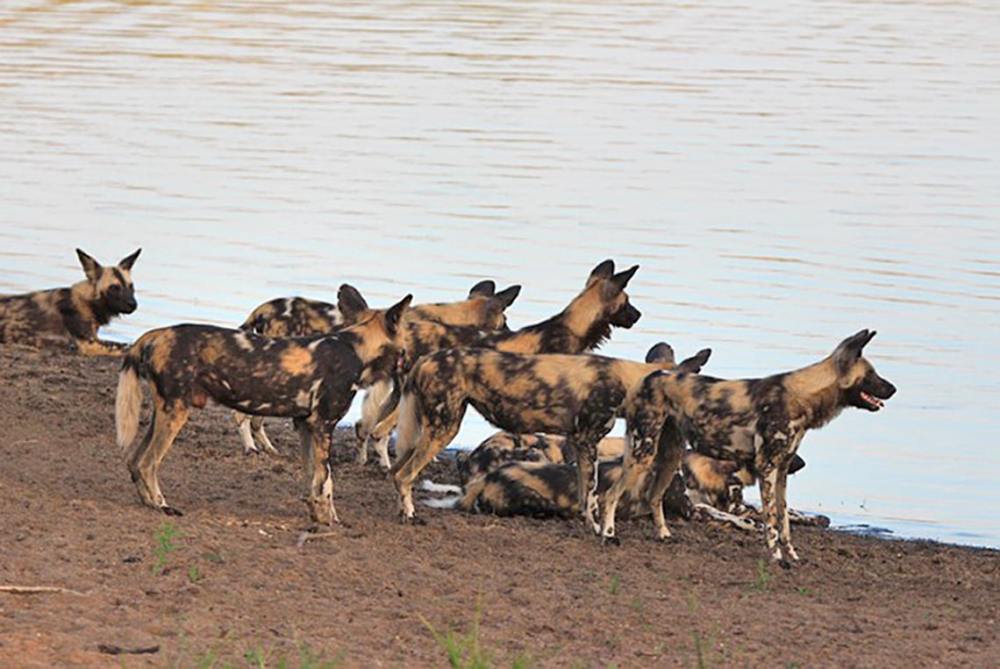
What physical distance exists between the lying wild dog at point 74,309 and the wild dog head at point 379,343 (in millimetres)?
4210

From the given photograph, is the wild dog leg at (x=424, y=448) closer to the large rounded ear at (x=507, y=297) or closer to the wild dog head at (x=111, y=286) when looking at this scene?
the large rounded ear at (x=507, y=297)

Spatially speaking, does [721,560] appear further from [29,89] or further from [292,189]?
[29,89]

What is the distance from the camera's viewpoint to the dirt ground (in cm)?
561

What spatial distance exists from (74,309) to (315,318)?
117 inches

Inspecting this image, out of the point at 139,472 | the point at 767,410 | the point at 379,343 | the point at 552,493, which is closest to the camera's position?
the point at 139,472

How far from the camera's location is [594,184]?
57.3 ft

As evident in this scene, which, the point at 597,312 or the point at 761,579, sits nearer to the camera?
the point at 761,579

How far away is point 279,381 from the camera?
24.9 feet

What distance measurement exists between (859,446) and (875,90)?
13.1 m

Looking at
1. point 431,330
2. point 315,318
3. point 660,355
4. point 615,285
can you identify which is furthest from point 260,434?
point 660,355

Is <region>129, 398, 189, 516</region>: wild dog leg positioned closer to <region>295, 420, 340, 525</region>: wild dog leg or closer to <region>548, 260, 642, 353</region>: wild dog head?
<region>295, 420, 340, 525</region>: wild dog leg

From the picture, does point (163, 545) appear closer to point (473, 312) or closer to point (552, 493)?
point (552, 493)

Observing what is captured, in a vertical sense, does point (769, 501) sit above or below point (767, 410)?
below

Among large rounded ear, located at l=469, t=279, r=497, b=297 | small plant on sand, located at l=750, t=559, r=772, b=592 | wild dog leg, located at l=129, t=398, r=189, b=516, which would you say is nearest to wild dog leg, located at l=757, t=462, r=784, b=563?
small plant on sand, located at l=750, t=559, r=772, b=592
